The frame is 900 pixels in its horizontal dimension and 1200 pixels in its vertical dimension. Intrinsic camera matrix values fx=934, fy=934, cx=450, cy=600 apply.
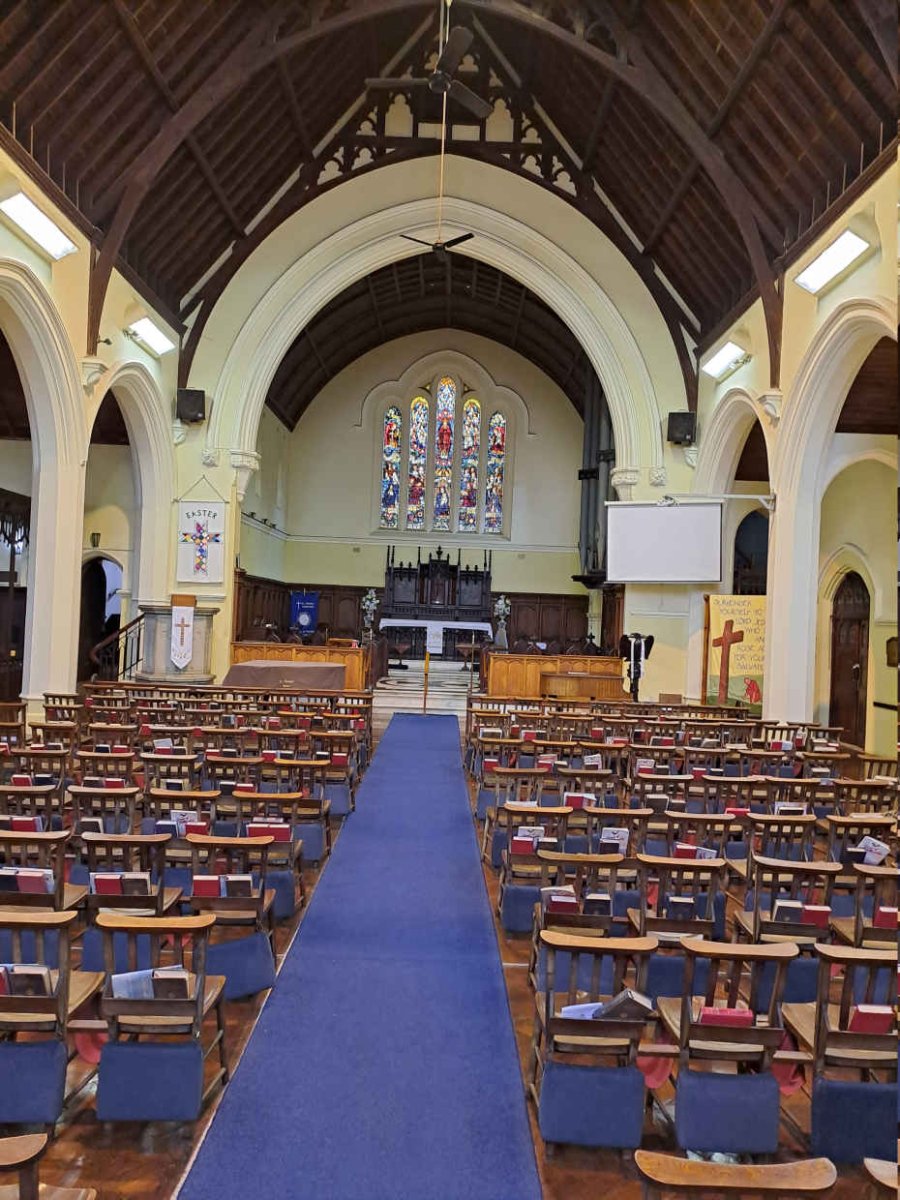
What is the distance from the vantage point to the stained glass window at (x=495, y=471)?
23562 millimetres

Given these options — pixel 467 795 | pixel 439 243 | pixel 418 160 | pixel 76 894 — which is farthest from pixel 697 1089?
pixel 418 160

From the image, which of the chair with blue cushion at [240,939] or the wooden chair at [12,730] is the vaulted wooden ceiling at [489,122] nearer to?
the wooden chair at [12,730]

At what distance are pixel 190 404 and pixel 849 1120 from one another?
13957mm

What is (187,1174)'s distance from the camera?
2.71 meters

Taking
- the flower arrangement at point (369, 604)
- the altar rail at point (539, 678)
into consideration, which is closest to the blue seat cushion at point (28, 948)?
the altar rail at point (539, 678)

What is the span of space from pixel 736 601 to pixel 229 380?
8714mm

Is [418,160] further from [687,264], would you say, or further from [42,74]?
[42,74]

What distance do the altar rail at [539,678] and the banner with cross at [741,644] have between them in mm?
2523

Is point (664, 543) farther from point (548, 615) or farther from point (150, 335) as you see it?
point (548, 615)

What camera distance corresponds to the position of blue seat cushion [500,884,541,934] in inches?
189

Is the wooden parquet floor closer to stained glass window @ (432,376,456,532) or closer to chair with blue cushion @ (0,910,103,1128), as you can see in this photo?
chair with blue cushion @ (0,910,103,1128)

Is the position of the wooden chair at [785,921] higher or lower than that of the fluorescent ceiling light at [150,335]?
lower

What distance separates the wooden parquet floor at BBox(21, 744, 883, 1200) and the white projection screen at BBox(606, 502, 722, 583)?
11.4 meters

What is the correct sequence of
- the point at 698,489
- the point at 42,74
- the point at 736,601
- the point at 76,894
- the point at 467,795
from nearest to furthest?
the point at 76,894
the point at 467,795
the point at 42,74
the point at 736,601
the point at 698,489
